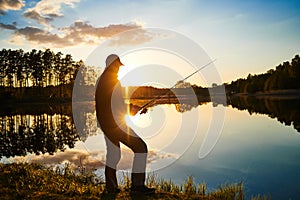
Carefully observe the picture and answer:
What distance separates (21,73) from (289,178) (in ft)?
236

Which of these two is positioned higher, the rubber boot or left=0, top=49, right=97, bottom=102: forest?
left=0, top=49, right=97, bottom=102: forest

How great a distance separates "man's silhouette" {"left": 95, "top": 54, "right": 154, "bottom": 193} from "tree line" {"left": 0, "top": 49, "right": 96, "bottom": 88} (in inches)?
2778

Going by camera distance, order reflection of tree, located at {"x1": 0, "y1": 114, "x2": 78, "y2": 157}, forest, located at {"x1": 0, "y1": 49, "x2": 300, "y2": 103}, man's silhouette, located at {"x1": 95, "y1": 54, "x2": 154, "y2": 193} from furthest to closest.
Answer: forest, located at {"x1": 0, "y1": 49, "x2": 300, "y2": 103} < reflection of tree, located at {"x1": 0, "y1": 114, "x2": 78, "y2": 157} < man's silhouette, located at {"x1": 95, "y1": 54, "x2": 154, "y2": 193}

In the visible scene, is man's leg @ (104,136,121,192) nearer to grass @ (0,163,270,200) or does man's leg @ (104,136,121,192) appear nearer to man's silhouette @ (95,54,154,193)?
man's silhouette @ (95,54,154,193)

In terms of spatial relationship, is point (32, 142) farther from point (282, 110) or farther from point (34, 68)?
point (34, 68)

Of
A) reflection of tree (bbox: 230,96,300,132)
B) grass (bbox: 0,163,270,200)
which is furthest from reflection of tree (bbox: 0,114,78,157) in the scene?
reflection of tree (bbox: 230,96,300,132)

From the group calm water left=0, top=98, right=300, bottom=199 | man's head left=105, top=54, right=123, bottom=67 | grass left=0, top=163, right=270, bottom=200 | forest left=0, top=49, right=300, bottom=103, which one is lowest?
calm water left=0, top=98, right=300, bottom=199

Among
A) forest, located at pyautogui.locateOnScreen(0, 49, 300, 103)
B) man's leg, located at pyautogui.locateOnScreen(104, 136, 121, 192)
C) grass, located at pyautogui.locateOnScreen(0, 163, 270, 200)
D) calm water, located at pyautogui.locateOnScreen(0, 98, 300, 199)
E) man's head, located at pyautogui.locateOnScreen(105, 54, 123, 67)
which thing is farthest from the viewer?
forest, located at pyautogui.locateOnScreen(0, 49, 300, 103)

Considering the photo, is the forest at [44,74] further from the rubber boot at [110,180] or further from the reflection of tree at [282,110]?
the rubber boot at [110,180]

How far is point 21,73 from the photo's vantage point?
71.6 m

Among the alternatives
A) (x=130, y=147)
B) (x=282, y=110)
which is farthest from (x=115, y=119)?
(x=282, y=110)

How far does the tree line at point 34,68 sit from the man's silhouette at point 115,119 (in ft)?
232

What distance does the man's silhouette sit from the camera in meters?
5.89

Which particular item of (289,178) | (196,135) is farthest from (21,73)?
(289,178)
